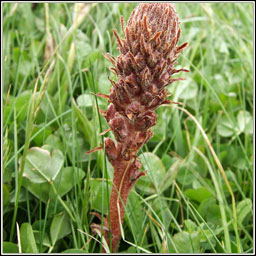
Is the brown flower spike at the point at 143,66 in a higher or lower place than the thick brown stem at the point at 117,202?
higher

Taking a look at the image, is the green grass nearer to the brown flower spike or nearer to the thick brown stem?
the thick brown stem

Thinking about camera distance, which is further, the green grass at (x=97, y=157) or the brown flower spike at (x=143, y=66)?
the green grass at (x=97, y=157)

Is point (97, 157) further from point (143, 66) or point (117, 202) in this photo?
point (143, 66)

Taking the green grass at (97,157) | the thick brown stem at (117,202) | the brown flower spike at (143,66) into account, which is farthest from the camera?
the green grass at (97,157)

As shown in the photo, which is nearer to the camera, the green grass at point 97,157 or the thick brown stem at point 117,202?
the thick brown stem at point 117,202

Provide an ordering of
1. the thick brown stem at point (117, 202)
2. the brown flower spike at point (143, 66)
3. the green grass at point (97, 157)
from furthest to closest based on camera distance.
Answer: the green grass at point (97, 157) < the thick brown stem at point (117, 202) < the brown flower spike at point (143, 66)

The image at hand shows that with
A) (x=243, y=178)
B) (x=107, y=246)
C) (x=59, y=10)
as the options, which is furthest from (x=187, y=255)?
(x=59, y=10)

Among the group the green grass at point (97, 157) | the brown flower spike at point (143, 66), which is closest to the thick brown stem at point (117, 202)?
the green grass at point (97, 157)

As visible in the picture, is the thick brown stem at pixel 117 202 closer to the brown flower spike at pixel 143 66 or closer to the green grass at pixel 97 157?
the green grass at pixel 97 157

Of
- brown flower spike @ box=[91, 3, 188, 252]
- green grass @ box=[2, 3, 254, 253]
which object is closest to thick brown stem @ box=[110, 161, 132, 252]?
green grass @ box=[2, 3, 254, 253]

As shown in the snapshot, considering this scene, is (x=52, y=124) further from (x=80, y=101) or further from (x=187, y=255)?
(x=187, y=255)
